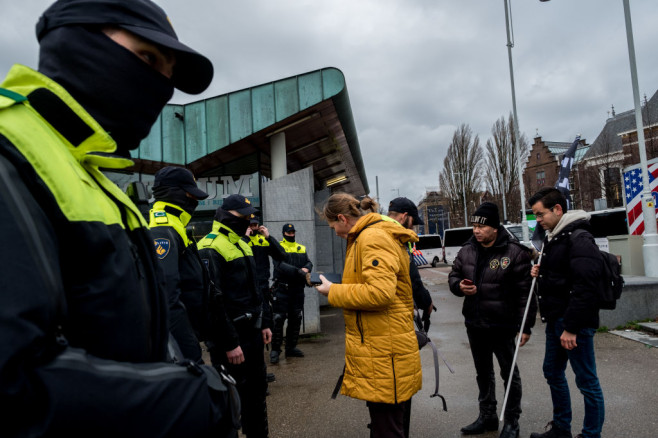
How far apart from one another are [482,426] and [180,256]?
2996 millimetres

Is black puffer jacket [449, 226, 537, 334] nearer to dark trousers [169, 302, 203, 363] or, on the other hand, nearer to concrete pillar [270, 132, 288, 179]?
dark trousers [169, 302, 203, 363]

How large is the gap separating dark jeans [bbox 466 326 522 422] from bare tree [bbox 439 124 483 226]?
3988 cm

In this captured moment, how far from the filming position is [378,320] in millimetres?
2715

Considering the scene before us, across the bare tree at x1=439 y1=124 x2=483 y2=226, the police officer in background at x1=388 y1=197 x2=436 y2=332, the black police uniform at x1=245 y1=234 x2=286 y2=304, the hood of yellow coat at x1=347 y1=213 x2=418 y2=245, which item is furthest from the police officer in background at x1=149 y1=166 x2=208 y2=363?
the bare tree at x1=439 y1=124 x2=483 y2=226

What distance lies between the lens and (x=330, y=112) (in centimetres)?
885

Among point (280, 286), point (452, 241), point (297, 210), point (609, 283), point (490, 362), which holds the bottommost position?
point (490, 362)

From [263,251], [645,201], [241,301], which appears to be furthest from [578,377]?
[645,201]

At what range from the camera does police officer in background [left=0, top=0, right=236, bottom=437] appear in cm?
71

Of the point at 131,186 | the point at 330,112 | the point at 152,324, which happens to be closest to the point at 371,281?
the point at 131,186

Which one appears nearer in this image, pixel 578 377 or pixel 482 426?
pixel 578 377

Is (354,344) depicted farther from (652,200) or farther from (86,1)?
(652,200)

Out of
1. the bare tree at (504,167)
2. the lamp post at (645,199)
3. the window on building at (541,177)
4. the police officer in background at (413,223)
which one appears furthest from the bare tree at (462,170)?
the police officer in background at (413,223)

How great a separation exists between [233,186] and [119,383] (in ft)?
27.7

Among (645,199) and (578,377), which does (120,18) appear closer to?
(578,377)
